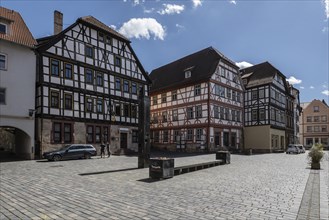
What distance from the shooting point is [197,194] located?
9.15 meters

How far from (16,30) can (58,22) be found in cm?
608

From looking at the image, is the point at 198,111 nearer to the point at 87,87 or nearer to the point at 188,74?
the point at 188,74

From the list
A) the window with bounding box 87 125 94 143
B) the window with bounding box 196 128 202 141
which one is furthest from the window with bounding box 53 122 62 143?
the window with bounding box 196 128 202 141

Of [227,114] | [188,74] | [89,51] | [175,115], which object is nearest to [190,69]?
[188,74]

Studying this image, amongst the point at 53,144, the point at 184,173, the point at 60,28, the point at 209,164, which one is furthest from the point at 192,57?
the point at 184,173

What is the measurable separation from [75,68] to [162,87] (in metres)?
18.9

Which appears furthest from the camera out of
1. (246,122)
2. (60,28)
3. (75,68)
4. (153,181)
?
(246,122)

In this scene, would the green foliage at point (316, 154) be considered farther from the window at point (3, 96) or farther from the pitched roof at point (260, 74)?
the pitched roof at point (260, 74)

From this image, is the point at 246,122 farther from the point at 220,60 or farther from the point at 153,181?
the point at 153,181

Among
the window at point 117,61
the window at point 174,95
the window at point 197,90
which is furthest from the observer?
the window at point 174,95

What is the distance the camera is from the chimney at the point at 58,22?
30941 mm

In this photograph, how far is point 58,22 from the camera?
31.2 meters

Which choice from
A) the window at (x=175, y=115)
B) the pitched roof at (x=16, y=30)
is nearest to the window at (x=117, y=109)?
the pitched roof at (x=16, y=30)

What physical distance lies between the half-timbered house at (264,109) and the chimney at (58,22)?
30.0m
